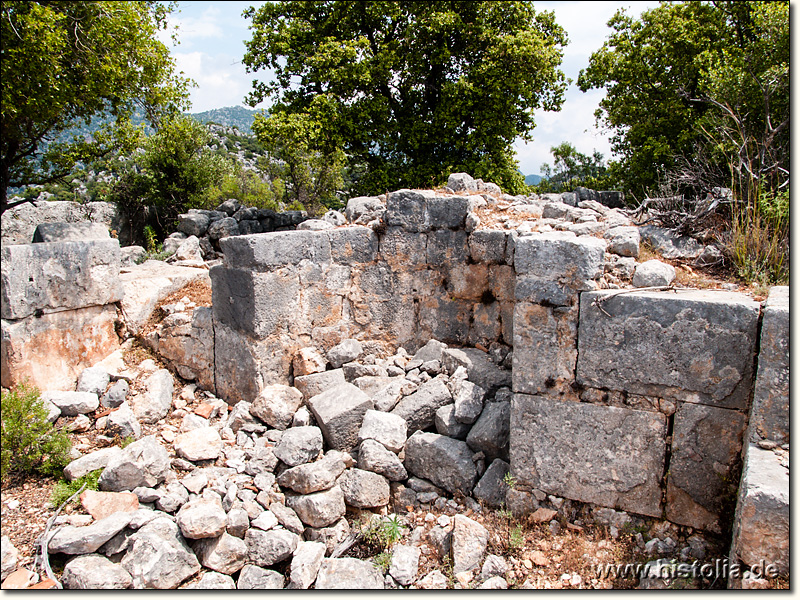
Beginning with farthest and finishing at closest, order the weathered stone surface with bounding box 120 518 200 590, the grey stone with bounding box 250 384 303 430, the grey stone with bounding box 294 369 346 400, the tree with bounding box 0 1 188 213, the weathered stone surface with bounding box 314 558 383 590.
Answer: the tree with bounding box 0 1 188 213
the grey stone with bounding box 294 369 346 400
the grey stone with bounding box 250 384 303 430
the weathered stone surface with bounding box 314 558 383 590
the weathered stone surface with bounding box 120 518 200 590

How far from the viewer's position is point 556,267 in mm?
3633

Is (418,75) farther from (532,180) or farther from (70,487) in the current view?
(70,487)

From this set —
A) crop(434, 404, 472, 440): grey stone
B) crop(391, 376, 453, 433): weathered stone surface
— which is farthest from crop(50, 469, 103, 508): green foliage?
crop(434, 404, 472, 440): grey stone

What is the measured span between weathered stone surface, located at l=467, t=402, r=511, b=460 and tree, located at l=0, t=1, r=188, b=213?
6.90m

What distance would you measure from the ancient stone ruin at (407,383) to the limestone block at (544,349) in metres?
0.01

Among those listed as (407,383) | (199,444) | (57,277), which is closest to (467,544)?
(407,383)

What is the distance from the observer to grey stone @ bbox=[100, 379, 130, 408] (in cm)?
488

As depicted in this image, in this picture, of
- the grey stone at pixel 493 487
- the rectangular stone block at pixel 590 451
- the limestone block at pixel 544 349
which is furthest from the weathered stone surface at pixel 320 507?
the limestone block at pixel 544 349

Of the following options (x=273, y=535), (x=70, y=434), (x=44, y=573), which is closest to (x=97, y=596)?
(x=44, y=573)

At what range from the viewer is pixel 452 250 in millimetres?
5391

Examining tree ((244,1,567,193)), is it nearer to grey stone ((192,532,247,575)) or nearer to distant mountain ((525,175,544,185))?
distant mountain ((525,175,544,185))

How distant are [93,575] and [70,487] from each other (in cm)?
91

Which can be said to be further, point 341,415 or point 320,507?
point 341,415

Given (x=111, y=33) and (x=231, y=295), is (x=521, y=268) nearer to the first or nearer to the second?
(x=231, y=295)
